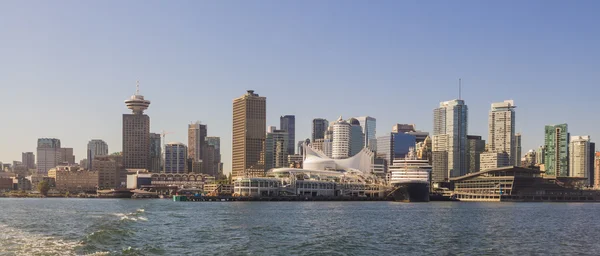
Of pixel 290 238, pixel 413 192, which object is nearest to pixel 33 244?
pixel 290 238

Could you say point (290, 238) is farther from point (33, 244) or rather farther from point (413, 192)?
point (413, 192)

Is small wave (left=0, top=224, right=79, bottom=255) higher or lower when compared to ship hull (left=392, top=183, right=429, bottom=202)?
higher

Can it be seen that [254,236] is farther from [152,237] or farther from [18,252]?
[18,252]

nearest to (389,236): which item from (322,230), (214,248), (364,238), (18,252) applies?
(364,238)

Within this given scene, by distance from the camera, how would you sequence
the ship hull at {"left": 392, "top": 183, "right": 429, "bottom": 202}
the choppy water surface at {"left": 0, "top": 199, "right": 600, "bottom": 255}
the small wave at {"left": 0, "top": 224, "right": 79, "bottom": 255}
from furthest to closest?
the ship hull at {"left": 392, "top": 183, "right": 429, "bottom": 202}, the choppy water surface at {"left": 0, "top": 199, "right": 600, "bottom": 255}, the small wave at {"left": 0, "top": 224, "right": 79, "bottom": 255}

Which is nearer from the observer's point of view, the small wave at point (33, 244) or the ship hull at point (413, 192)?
the small wave at point (33, 244)

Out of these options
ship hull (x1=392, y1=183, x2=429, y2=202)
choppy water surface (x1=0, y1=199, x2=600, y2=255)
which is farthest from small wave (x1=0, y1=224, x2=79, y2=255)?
ship hull (x1=392, y1=183, x2=429, y2=202)

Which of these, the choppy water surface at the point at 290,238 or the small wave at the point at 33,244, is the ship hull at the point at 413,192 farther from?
the small wave at the point at 33,244

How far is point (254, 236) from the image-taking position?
212 feet

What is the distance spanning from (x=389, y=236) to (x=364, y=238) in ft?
11.9

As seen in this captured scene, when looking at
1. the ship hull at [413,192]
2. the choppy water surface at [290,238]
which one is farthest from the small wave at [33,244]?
the ship hull at [413,192]

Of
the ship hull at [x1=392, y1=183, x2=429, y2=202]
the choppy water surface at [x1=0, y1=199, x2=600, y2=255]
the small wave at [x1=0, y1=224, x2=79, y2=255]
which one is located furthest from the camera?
the ship hull at [x1=392, y1=183, x2=429, y2=202]

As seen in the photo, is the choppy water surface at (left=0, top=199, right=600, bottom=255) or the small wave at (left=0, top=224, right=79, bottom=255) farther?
the choppy water surface at (left=0, top=199, right=600, bottom=255)

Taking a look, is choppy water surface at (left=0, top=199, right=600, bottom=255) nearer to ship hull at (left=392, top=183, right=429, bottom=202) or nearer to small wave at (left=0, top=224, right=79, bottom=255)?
small wave at (left=0, top=224, right=79, bottom=255)
